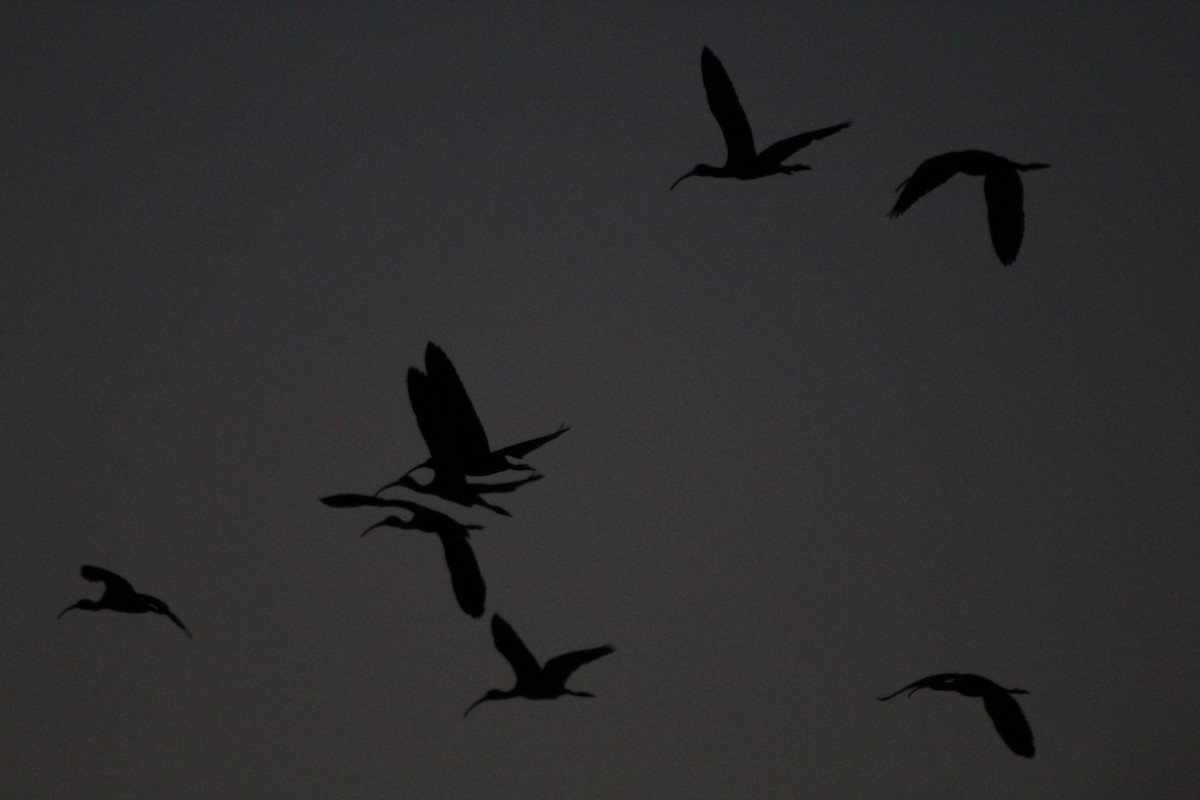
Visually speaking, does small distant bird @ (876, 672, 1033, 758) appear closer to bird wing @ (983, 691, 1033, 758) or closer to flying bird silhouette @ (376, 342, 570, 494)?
bird wing @ (983, 691, 1033, 758)

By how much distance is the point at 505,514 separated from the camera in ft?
48.1

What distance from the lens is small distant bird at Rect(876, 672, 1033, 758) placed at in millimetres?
15102

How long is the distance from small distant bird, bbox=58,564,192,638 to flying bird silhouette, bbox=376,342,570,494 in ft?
9.98

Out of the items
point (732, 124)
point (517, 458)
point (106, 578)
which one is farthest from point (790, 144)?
point (106, 578)

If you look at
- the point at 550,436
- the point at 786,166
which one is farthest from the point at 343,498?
the point at 786,166

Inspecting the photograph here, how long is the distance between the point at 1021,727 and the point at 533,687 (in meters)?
4.69

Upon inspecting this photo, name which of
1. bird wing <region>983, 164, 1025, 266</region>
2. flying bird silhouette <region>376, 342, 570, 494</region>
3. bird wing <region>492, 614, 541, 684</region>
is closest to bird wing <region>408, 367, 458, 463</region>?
flying bird silhouette <region>376, 342, 570, 494</region>

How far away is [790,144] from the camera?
16.1 m

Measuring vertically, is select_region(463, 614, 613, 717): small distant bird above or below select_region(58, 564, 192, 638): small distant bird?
below

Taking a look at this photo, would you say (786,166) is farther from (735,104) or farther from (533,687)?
(533,687)

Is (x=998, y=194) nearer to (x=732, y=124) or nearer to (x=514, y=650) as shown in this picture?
(x=732, y=124)

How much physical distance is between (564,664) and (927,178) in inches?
239

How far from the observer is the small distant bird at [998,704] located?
49.5 ft

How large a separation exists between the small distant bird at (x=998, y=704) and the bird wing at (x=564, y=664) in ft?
10.5
